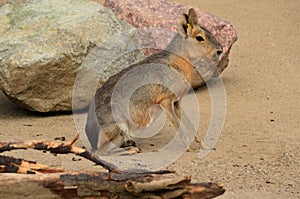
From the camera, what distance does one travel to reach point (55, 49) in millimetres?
7195

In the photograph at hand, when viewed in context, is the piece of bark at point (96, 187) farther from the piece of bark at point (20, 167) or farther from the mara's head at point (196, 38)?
the mara's head at point (196, 38)

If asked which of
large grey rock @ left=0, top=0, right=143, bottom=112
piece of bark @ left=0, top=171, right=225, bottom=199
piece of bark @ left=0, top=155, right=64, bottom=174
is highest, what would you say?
large grey rock @ left=0, top=0, right=143, bottom=112

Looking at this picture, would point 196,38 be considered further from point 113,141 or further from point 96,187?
point 96,187

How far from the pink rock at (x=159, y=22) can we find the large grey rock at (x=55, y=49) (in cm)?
45

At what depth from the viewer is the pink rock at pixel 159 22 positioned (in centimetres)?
818

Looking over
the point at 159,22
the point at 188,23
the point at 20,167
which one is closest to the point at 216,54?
the point at 188,23

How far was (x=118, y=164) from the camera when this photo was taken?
227 inches

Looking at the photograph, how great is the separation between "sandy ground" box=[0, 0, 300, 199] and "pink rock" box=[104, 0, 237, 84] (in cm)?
60

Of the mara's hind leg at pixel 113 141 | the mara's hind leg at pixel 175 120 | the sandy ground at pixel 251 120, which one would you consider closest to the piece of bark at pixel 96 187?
the sandy ground at pixel 251 120

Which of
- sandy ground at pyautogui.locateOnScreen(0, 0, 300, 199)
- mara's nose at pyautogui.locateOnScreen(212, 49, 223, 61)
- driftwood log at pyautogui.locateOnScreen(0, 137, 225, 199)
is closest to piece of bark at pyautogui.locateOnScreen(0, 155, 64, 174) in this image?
driftwood log at pyautogui.locateOnScreen(0, 137, 225, 199)

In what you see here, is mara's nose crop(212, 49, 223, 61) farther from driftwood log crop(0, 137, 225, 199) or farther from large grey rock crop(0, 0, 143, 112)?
driftwood log crop(0, 137, 225, 199)

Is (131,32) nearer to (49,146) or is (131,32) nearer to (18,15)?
(18,15)

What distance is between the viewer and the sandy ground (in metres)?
5.48

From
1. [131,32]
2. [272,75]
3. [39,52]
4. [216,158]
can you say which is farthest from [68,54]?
[272,75]
